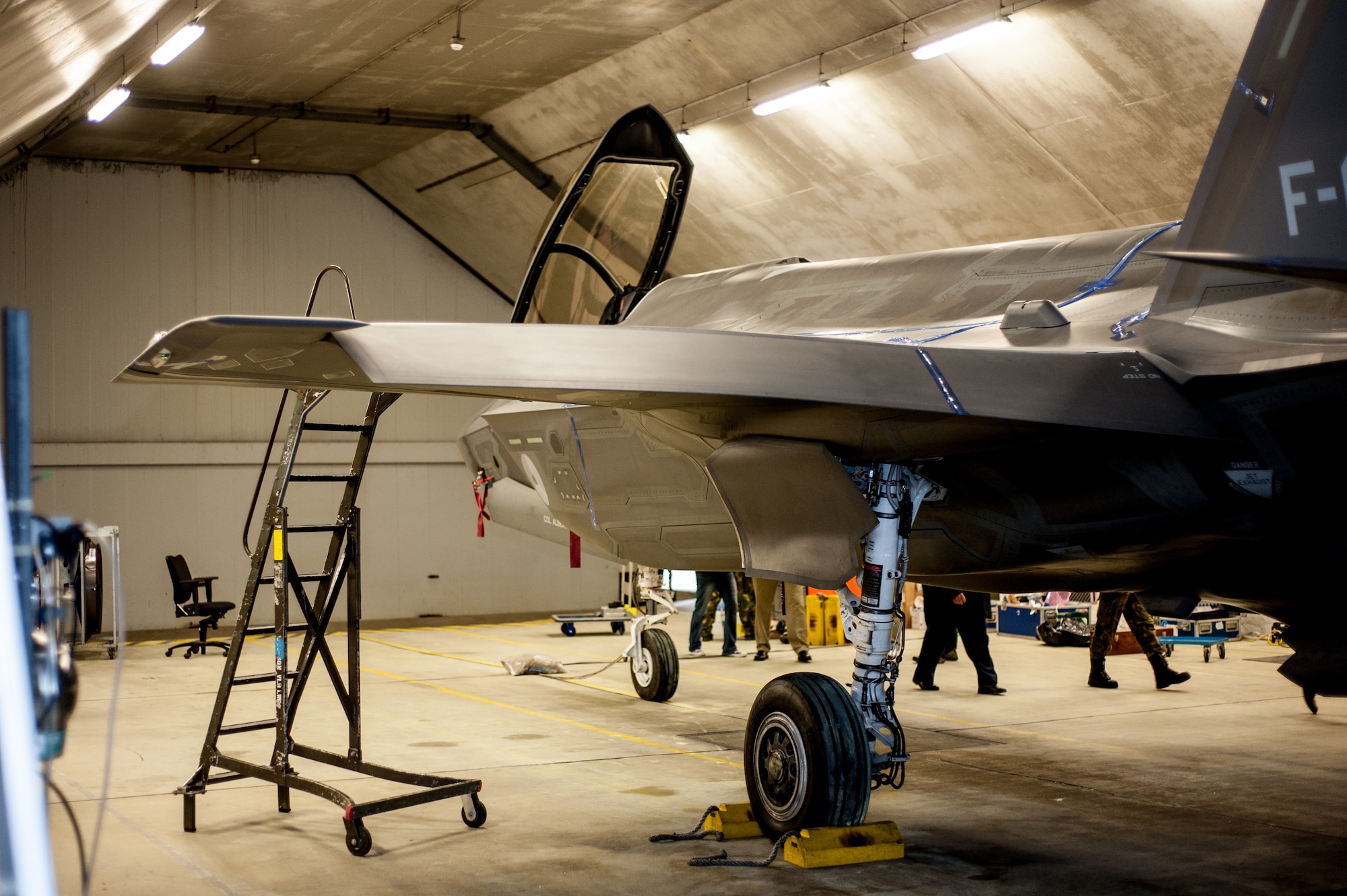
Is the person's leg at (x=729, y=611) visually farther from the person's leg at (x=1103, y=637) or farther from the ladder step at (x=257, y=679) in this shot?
the ladder step at (x=257, y=679)

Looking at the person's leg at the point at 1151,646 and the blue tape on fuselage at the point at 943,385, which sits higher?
the blue tape on fuselage at the point at 943,385

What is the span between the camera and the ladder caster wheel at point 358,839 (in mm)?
6031

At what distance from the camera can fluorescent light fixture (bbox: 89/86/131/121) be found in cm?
1470

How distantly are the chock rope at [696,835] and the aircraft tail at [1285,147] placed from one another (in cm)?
364

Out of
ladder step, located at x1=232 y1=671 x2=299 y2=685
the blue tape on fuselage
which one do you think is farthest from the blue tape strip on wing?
the blue tape on fuselage

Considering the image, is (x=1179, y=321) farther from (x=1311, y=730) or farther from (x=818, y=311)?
(x=1311, y=730)

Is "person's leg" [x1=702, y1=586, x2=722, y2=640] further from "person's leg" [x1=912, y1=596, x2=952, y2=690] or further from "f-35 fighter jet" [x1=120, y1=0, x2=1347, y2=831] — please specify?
"f-35 fighter jet" [x1=120, y1=0, x2=1347, y2=831]

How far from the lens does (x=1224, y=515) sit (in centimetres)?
530

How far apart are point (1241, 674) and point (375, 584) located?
14.3m

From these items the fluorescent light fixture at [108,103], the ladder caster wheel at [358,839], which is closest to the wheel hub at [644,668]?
the ladder caster wheel at [358,839]

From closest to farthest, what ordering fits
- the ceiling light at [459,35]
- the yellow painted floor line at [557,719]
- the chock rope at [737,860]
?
the chock rope at [737,860] → the yellow painted floor line at [557,719] → the ceiling light at [459,35]

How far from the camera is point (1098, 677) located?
12172mm

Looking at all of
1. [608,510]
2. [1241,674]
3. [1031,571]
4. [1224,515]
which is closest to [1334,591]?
[1224,515]

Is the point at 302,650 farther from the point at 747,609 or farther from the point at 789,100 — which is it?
the point at 747,609
